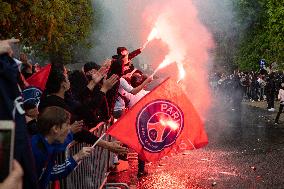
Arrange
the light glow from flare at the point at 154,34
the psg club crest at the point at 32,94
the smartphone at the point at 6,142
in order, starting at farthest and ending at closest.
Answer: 1. the light glow from flare at the point at 154,34
2. the psg club crest at the point at 32,94
3. the smartphone at the point at 6,142

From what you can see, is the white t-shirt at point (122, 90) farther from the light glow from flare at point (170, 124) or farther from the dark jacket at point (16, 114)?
the dark jacket at point (16, 114)

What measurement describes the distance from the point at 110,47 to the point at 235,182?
45.9 meters

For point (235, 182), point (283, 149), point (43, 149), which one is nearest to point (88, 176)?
point (43, 149)

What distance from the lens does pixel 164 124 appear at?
223 inches

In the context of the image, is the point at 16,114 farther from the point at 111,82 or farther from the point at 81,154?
the point at 111,82

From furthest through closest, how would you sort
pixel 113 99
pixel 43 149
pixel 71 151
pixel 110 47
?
pixel 110 47 < pixel 113 99 < pixel 71 151 < pixel 43 149

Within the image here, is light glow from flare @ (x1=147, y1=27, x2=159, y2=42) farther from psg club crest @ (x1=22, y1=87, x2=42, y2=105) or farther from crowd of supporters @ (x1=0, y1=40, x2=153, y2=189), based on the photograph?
psg club crest @ (x1=22, y1=87, x2=42, y2=105)

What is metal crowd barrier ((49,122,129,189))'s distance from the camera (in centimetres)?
493

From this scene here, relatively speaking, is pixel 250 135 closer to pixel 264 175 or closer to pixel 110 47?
pixel 264 175

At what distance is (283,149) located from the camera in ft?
38.2

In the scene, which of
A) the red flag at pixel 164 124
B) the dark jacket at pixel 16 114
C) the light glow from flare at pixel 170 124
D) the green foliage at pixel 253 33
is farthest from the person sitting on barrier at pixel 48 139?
the green foliage at pixel 253 33

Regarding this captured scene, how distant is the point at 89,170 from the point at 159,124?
97 cm

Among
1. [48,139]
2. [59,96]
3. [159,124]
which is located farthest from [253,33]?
[48,139]

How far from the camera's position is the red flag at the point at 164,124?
5508mm
